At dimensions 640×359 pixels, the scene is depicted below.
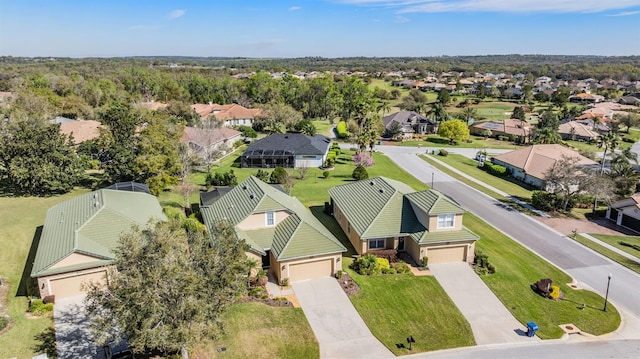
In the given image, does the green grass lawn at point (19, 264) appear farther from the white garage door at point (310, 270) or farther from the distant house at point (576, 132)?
the distant house at point (576, 132)

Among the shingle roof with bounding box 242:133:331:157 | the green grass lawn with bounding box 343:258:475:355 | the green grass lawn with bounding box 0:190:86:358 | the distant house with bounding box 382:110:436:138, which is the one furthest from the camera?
the distant house with bounding box 382:110:436:138

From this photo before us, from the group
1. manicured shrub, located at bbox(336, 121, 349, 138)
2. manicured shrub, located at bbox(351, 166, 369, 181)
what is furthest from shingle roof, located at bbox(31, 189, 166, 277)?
manicured shrub, located at bbox(336, 121, 349, 138)

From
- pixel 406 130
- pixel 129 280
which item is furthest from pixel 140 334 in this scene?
pixel 406 130

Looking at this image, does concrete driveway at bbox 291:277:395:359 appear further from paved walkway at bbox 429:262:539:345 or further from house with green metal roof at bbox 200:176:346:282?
paved walkway at bbox 429:262:539:345

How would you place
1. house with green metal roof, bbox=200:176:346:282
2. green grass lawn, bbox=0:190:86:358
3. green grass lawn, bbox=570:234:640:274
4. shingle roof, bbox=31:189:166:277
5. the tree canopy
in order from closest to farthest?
the tree canopy → green grass lawn, bbox=0:190:86:358 → shingle roof, bbox=31:189:166:277 → house with green metal roof, bbox=200:176:346:282 → green grass lawn, bbox=570:234:640:274

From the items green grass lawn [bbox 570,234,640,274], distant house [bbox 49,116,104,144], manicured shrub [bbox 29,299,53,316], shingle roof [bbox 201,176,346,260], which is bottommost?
green grass lawn [bbox 570,234,640,274]

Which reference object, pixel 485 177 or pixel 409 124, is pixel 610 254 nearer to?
pixel 485 177

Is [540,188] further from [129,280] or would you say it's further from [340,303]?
[129,280]

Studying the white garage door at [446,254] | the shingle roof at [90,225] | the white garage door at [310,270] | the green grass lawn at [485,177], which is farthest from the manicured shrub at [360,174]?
the shingle roof at [90,225]
